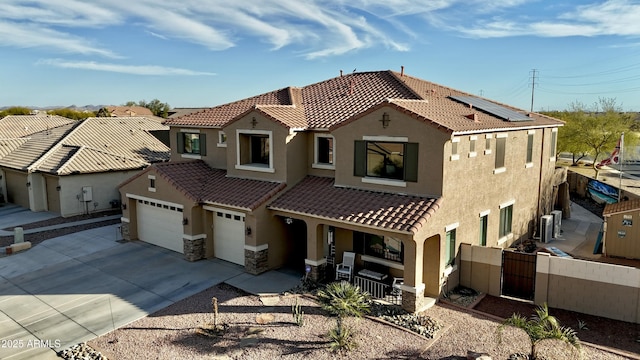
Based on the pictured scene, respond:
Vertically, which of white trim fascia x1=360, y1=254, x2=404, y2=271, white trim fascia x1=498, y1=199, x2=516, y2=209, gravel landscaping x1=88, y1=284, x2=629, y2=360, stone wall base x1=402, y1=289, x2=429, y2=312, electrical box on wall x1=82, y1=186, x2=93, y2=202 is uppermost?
white trim fascia x1=498, y1=199, x2=516, y2=209

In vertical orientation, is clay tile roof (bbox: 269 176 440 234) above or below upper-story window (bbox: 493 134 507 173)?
below

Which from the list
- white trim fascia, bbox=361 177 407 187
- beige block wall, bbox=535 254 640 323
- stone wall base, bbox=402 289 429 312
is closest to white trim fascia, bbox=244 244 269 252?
white trim fascia, bbox=361 177 407 187

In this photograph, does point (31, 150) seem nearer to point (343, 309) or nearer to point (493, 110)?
point (343, 309)

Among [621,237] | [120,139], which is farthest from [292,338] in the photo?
[120,139]

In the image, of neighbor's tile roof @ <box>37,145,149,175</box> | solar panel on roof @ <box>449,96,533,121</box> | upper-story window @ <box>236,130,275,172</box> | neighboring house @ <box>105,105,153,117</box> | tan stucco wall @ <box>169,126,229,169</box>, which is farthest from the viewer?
neighboring house @ <box>105,105,153,117</box>

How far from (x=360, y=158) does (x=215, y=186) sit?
24.4ft

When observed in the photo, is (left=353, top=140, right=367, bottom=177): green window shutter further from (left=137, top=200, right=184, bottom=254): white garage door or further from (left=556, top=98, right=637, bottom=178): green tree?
(left=556, top=98, right=637, bottom=178): green tree

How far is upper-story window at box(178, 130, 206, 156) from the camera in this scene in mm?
24312

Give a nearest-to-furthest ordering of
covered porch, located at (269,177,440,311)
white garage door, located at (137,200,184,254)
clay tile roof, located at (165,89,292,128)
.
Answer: covered porch, located at (269,177,440,311) < white garage door, located at (137,200,184,254) < clay tile roof, located at (165,89,292,128)

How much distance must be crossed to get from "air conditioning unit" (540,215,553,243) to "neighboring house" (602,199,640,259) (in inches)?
115

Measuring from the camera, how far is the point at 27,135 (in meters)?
41.9

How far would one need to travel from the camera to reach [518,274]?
15.7 meters

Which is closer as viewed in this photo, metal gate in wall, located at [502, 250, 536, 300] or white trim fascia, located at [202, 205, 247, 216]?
metal gate in wall, located at [502, 250, 536, 300]

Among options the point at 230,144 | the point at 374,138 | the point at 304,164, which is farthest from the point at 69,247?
the point at 374,138
